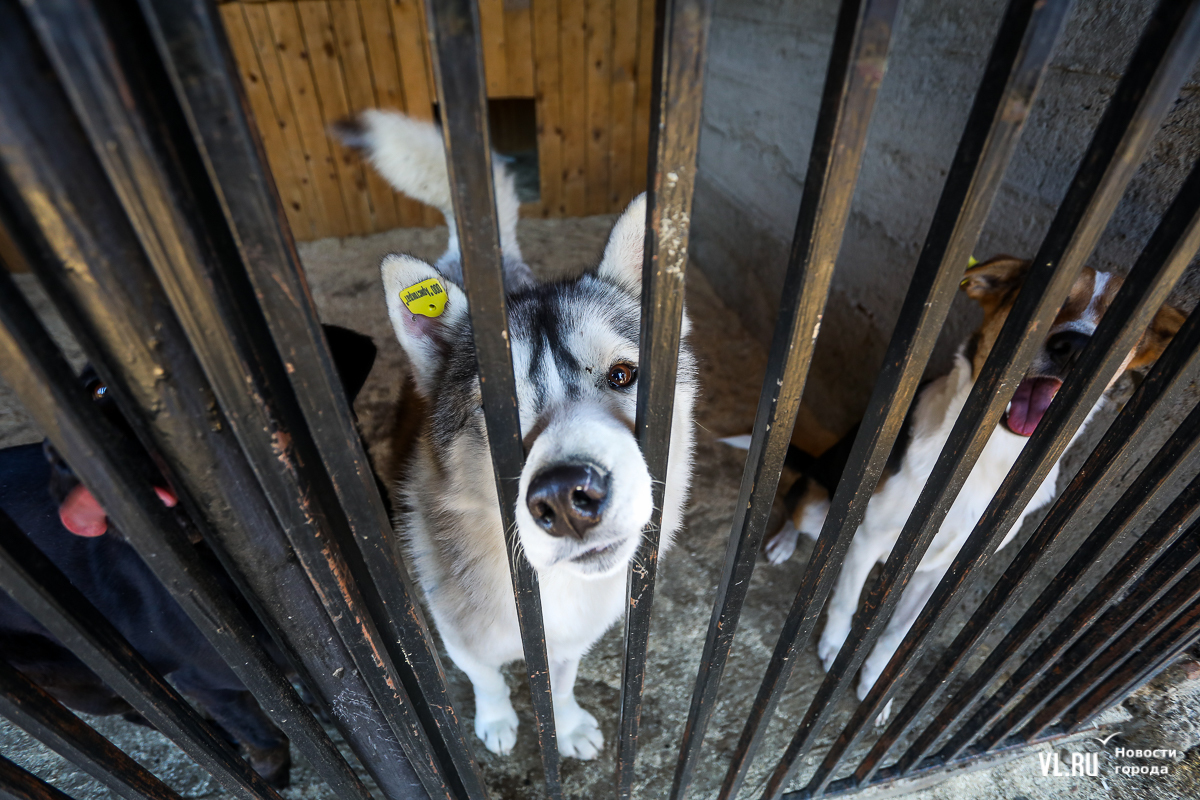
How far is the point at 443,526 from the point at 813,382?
2.59 m

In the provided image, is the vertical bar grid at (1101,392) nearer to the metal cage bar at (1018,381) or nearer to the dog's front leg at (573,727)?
the metal cage bar at (1018,381)

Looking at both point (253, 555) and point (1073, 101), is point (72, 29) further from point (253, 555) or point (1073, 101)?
point (1073, 101)

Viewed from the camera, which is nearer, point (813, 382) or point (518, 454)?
point (518, 454)

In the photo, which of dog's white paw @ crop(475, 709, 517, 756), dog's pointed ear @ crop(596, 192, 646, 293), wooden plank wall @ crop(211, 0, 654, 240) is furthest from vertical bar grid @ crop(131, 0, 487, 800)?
wooden plank wall @ crop(211, 0, 654, 240)

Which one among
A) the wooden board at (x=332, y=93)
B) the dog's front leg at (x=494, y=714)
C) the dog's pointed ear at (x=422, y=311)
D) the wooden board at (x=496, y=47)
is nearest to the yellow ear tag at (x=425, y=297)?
the dog's pointed ear at (x=422, y=311)

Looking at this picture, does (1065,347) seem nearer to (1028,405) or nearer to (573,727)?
(1028,405)

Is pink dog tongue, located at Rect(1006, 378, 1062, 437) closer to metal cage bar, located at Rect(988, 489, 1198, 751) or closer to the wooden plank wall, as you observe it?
metal cage bar, located at Rect(988, 489, 1198, 751)

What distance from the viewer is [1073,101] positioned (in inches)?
Result: 73.2

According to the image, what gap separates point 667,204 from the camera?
23.4 inches

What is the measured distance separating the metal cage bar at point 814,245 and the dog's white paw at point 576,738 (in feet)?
3.89

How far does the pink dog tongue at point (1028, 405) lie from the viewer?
1.62 metres

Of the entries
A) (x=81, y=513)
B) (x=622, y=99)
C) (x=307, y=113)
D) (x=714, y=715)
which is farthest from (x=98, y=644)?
(x=622, y=99)

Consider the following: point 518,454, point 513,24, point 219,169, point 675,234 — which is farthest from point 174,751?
point 513,24

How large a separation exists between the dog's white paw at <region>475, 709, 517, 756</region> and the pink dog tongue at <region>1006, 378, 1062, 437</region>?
6.19 ft
